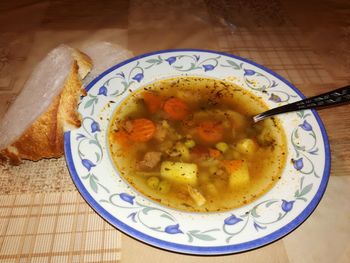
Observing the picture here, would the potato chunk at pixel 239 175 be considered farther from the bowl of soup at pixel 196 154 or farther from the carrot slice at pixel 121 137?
the carrot slice at pixel 121 137

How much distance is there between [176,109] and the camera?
2346 millimetres

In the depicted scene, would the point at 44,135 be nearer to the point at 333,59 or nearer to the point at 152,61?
the point at 152,61

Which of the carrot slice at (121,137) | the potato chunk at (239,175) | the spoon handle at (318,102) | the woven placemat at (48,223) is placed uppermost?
the spoon handle at (318,102)

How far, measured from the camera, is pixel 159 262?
156cm

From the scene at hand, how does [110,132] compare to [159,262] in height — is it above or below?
above

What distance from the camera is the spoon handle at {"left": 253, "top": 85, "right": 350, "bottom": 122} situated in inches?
78.7

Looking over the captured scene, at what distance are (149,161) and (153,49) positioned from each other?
3.98 ft

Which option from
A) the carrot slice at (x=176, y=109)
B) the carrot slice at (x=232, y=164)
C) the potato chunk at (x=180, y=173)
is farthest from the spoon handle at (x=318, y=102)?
the potato chunk at (x=180, y=173)

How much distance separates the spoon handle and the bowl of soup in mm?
45

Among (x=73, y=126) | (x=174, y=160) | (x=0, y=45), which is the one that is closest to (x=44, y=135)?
(x=73, y=126)

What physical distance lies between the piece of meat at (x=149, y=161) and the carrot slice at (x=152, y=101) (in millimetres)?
383

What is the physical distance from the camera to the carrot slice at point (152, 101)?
2.33 m

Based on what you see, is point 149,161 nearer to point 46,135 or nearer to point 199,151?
point 199,151

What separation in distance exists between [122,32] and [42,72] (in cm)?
94
